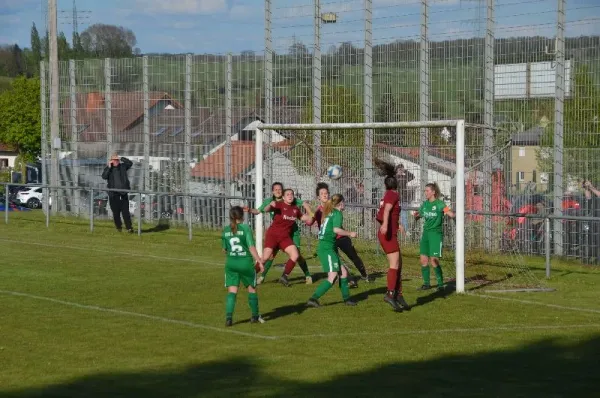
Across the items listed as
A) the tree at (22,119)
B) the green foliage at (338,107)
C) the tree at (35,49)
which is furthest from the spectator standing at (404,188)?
the tree at (35,49)

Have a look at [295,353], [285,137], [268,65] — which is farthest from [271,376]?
[268,65]

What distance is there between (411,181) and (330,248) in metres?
5.86

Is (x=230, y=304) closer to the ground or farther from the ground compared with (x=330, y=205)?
closer to the ground

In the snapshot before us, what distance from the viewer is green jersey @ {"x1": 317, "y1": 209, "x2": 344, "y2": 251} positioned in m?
17.4

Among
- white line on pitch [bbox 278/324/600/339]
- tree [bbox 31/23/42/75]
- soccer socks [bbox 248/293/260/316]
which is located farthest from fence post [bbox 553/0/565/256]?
tree [bbox 31/23/42/75]

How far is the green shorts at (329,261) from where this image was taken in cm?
1722

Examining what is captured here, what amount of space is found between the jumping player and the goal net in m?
1.15

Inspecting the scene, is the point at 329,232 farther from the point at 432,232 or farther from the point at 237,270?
the point at 432,232

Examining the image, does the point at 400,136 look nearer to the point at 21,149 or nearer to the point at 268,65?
the point at 268,65

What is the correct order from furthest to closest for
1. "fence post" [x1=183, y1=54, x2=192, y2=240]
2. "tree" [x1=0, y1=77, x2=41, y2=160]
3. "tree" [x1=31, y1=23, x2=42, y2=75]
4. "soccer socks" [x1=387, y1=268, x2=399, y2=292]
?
"tree" [x1=31, y1=23, x2=42, y2=75] < "tree" [x1=0, y1=77, x2=41, y2=160] < "fence post" [x1=183, y1=54, x2=192, y2=240] < "soccer socks" [x1=387, y1=268, x2=399, y2=292]

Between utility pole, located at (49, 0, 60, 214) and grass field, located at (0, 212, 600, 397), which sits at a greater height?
utility pole, located at (49, 0, 60, 214)

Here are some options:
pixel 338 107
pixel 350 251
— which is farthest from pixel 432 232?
pixel 338 107

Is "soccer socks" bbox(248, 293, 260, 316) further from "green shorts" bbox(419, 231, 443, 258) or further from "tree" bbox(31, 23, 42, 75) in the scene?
"tree" bbox(31, 23, 42, 75)

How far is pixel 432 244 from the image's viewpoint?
1953cm
